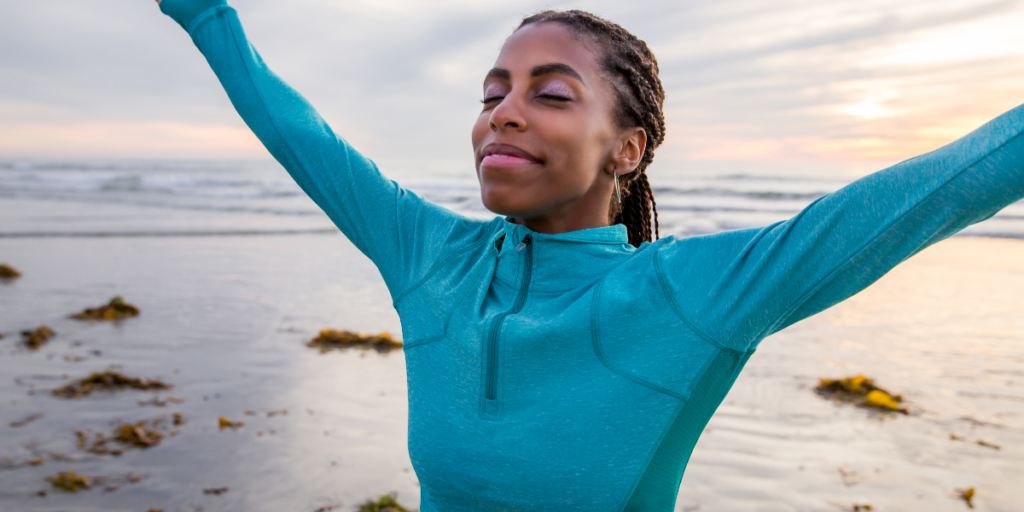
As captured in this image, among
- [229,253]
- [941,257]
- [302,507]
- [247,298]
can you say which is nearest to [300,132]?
[302,507]

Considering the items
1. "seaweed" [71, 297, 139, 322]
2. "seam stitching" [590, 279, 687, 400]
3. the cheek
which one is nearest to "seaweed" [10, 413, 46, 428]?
"seaweed" [71, 297, 139, 322]

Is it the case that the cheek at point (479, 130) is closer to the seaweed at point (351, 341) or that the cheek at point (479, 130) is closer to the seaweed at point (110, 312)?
the seaweed at point (351, 341)

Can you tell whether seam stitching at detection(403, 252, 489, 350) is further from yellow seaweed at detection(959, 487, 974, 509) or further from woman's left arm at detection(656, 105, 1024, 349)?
yellow seaweed at detection(959, 487, 974, 509)

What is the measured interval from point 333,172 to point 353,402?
3.43 meters

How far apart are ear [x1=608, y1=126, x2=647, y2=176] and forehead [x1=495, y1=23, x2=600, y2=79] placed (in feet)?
0.59

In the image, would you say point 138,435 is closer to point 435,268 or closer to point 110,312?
point 110,312

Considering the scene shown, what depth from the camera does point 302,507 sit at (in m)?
3.36

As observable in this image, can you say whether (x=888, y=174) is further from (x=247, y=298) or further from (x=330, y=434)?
(x=247, y=298)

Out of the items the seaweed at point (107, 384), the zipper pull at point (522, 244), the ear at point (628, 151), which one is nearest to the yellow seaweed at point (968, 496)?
the ear at point (628, 151)

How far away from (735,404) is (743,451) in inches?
28.9

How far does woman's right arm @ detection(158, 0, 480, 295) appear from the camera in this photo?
1.59 m

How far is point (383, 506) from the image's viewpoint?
133 inches

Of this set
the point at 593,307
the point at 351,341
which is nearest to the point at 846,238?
the point at 593,307

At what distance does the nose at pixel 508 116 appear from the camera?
1.38m
